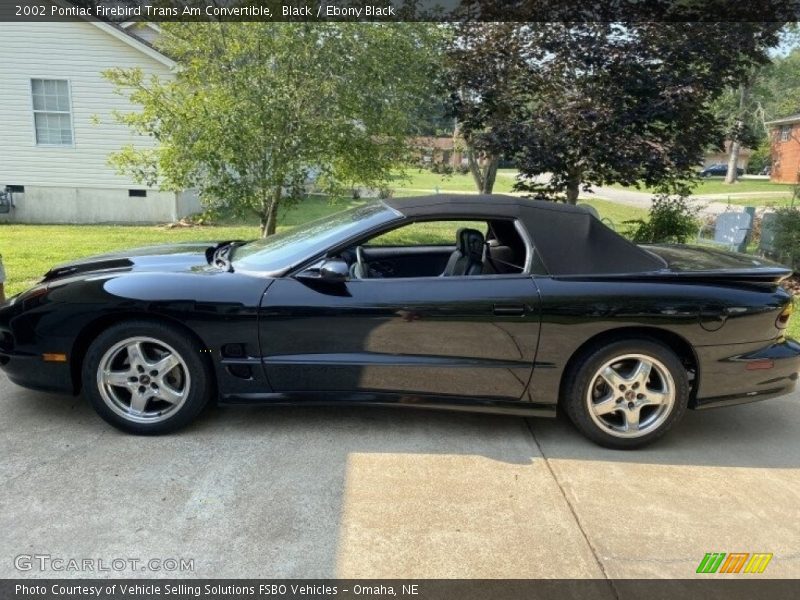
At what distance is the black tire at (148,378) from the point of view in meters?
3.42

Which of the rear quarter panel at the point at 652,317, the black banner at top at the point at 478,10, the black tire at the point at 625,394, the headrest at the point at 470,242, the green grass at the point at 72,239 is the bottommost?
the green grass at the point at 72,239

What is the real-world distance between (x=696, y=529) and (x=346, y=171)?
8.17 metres

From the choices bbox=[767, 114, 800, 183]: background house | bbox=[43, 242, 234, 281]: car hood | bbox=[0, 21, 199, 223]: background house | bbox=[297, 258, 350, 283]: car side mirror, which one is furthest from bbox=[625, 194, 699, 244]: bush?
bbox=[767, 114, 800, 183]: background house

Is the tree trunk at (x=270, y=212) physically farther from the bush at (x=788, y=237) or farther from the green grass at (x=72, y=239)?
the bush at (x=788, y=237)

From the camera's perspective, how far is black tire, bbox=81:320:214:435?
3.42m

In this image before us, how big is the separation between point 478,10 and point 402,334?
286 inches

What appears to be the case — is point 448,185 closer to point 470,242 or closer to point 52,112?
point 52,112

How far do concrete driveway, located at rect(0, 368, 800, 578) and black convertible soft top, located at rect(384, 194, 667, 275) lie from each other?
1.08 meters

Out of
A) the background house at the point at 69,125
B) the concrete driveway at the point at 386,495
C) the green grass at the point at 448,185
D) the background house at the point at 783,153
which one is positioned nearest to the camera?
the concrete driveway at the point at 386,495

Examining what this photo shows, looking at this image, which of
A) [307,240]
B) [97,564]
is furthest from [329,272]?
[97,564]

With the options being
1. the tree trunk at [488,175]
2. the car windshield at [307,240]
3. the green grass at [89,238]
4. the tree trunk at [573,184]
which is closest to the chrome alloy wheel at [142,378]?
the car windshield at [307,240]

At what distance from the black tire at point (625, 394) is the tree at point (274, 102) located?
6586 mm

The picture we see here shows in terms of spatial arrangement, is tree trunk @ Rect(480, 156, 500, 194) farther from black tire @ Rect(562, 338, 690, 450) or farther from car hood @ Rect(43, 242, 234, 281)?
black tire @ Rect(562, 338, 690, 450)

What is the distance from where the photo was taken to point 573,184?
8844mm
